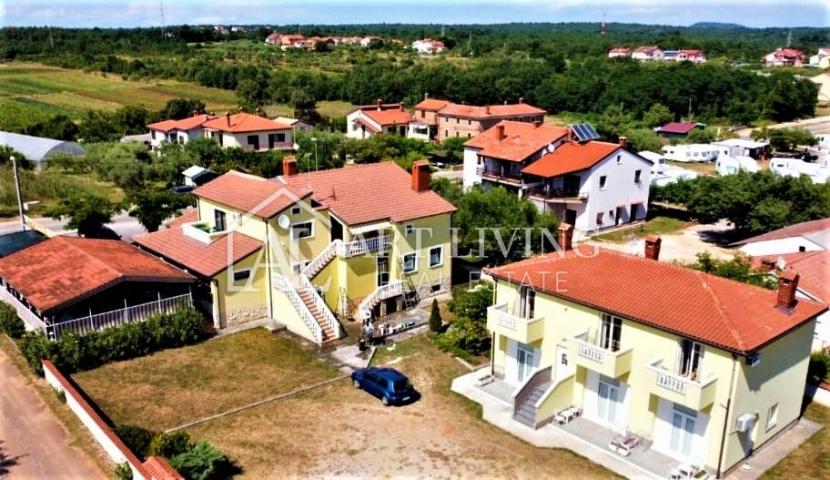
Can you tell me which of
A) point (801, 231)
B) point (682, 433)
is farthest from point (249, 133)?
point (682, 433)

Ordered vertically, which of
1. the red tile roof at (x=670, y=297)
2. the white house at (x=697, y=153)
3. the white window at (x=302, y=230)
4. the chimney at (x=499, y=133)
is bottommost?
the white house at (x=697, y=153)

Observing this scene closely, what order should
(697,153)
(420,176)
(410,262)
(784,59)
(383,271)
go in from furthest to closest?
(784,59)
(697,153)
(420,176)
(410,262)
(383,271)

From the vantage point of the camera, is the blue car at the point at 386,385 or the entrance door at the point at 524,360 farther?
the entrance door at the point at 524,360

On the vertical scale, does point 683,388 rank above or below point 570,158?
below

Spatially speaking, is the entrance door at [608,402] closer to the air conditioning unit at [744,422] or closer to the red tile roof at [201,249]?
the air conditioning unit at [744,422]

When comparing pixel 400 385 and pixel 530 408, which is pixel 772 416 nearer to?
pixel 530 408

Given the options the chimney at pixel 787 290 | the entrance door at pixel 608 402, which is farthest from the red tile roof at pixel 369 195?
the chimney at pixel 787 290

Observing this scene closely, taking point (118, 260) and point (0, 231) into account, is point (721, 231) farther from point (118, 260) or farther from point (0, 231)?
point (0, 231)
